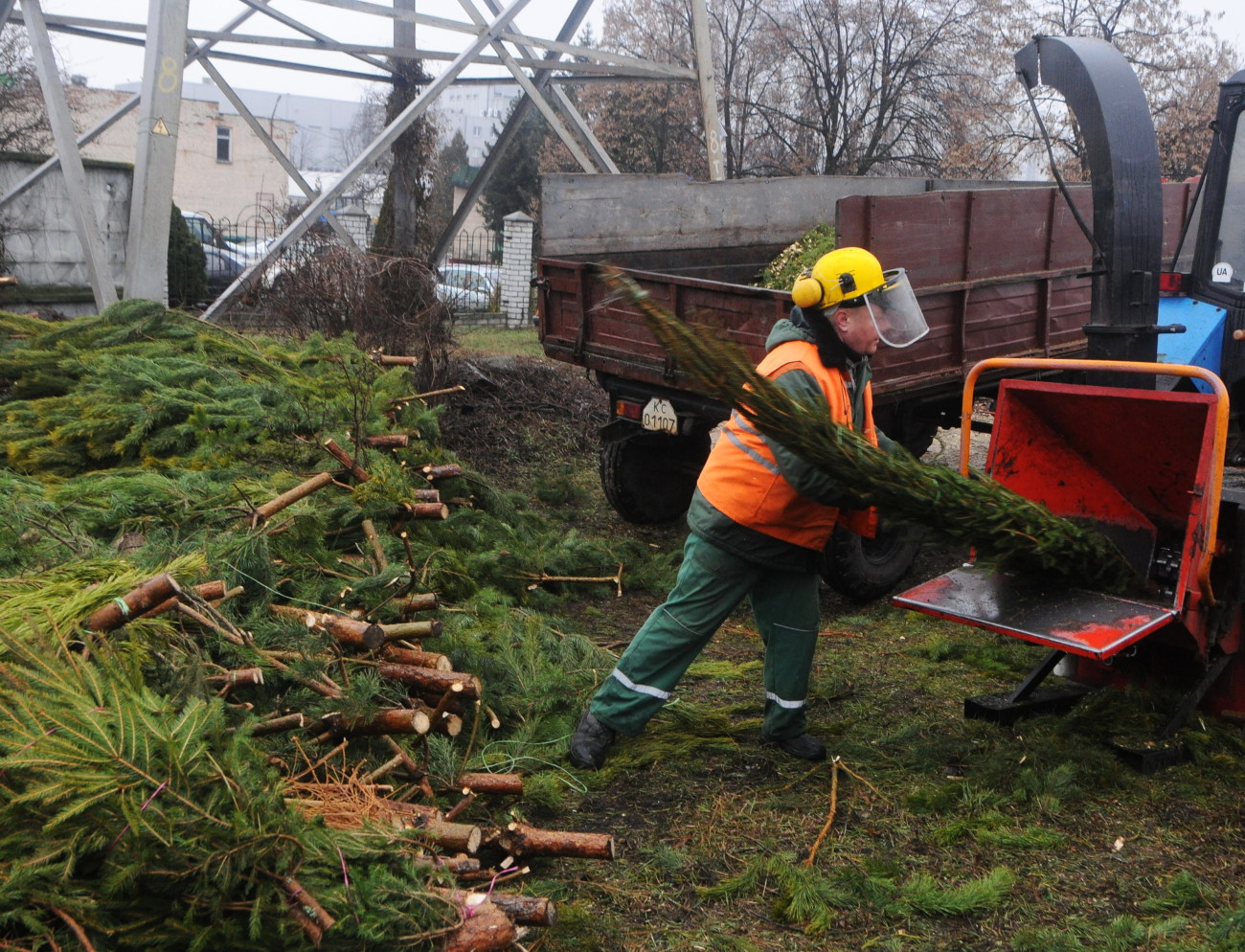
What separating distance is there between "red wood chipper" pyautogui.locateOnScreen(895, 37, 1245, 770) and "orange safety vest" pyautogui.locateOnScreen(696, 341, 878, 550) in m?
0.40

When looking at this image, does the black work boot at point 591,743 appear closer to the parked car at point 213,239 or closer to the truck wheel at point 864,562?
the truck wheel at point 864,562

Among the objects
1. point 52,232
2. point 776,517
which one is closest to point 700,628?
point 776,517

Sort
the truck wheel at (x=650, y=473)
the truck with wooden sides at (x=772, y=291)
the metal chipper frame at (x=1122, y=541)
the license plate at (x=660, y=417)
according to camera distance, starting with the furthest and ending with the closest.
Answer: the truck wheel at (x=650, y=473) → the license plate at (x=660, y=417) → the truck with wooden sides at (x=772, y=291) → the metal chipper frame at (x=1122, y=541)

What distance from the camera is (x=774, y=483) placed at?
3.82 meters

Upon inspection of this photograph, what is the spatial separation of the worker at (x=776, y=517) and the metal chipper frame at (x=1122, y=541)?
393mm

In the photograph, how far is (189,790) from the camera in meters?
2.41

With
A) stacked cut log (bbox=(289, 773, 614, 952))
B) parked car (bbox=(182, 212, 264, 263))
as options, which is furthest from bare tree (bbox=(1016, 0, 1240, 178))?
stacked cut log (bbox=(289, 773, 614, 952))

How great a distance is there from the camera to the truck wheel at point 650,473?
24.0 feet

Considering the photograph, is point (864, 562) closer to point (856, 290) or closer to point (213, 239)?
point (856, 290)

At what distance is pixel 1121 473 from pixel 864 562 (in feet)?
6.27

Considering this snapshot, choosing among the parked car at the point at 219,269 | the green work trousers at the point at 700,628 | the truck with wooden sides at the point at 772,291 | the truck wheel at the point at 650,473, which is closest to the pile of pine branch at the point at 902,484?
the green work trousers at the point at 700,628

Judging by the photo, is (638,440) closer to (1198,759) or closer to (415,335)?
(415,335)

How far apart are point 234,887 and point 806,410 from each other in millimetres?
2122

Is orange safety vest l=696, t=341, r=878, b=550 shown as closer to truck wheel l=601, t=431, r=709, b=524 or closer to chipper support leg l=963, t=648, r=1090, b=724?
chipper support leg l=963, t=648, r=1090, b=724
